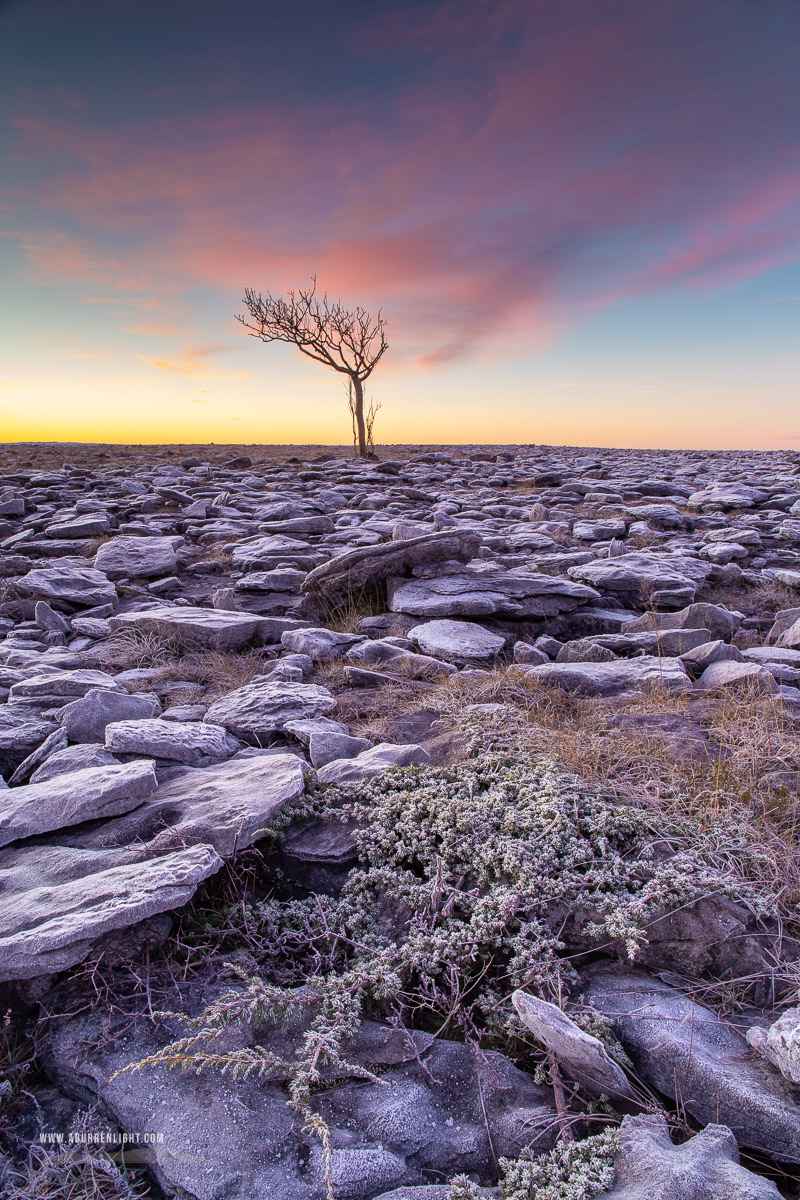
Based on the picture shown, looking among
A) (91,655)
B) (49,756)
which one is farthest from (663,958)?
(91,655)

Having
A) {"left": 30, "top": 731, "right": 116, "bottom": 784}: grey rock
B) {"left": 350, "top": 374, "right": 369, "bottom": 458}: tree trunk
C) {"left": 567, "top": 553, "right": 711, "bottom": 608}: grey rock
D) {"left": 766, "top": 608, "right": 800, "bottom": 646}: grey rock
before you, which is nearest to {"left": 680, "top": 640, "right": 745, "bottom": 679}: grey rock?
{"left": 766, "top": 608, "right": 800, "bottom": 646}: grey rock

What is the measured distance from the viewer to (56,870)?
2166 mm

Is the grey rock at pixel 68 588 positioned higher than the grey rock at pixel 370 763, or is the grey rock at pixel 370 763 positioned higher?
the grey rock at pixel 68 588

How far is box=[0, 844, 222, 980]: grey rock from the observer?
1.74 metres

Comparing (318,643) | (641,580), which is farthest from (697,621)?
(318,643)

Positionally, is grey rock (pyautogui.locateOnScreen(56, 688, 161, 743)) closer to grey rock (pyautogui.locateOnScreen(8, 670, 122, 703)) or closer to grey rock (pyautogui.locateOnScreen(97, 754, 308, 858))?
grey rock (pyautogui.locateOnScreen(8, 670, 122, 703))

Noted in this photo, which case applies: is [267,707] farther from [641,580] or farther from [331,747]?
[641,580]

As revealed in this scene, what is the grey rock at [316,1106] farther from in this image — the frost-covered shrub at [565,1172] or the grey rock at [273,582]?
the grey rock at [273,582]

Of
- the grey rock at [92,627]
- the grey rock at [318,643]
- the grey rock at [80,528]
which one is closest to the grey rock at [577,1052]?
the grey rock at [318,643]

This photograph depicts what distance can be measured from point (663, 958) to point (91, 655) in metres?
4.38

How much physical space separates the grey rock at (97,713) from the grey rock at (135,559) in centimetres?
428

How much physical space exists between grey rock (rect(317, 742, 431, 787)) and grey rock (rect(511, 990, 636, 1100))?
125 centimetres

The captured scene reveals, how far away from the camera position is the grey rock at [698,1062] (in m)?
1.47

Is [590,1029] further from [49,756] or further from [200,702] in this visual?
[200,702]
